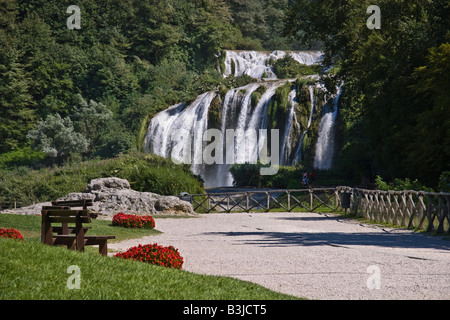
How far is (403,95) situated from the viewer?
29.5 m

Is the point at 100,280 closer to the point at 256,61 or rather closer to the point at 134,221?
the point at 134,221

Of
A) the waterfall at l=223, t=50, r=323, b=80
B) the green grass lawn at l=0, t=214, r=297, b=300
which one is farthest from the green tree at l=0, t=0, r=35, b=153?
the green grass lawn at l=0, t=214, r=297, b=300

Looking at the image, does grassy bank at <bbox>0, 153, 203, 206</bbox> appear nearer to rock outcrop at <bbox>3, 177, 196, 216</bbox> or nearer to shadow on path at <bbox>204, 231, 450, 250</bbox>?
rock outcrop at <bbox>3, 177, 196, 216</bbox>

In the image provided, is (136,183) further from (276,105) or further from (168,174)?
(276,105)

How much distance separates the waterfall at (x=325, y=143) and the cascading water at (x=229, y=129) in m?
0.15

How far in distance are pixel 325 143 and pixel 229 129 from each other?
8.21 metres

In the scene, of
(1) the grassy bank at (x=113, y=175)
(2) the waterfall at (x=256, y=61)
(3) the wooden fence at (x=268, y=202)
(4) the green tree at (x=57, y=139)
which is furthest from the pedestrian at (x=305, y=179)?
(2) the waterfall at (x=256, y=61)

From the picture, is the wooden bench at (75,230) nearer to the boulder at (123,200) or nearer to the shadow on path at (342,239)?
the shadow on path at (342,239)

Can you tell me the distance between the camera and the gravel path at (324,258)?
882 centimetres

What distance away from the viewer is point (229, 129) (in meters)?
52.5

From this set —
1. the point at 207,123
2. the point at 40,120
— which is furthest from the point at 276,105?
the point at 40,120

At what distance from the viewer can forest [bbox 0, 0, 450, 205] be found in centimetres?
2841

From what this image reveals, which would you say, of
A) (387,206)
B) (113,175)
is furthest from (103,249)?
(113,175)

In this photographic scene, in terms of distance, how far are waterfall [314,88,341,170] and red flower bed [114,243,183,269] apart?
120 feet
